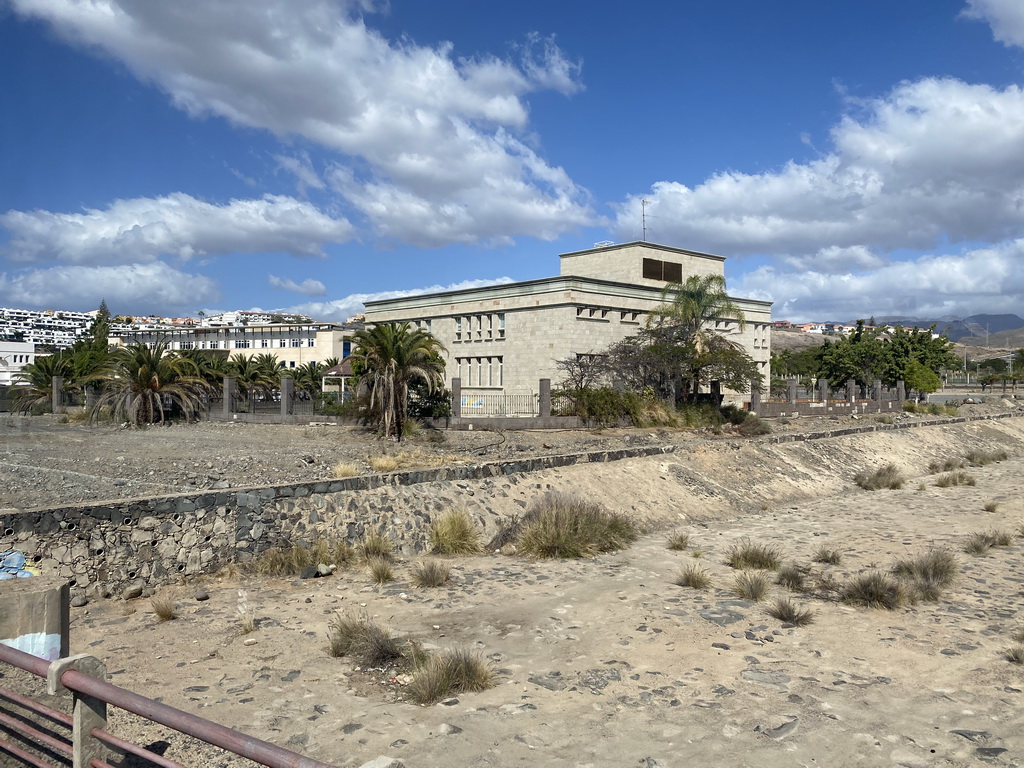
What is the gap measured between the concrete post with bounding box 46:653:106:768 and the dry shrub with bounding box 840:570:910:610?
29.9 feet

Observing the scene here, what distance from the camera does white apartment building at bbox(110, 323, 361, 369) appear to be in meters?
71.9

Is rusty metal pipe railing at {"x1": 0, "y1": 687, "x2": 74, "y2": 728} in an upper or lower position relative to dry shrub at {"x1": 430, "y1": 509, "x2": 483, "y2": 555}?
upper

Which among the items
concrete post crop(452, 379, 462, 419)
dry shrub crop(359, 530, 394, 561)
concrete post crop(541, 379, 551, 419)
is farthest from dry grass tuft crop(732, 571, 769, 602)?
concrete post crop(452, 379, 462, 419)

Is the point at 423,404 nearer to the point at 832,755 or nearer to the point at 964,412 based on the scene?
the point at 832,755

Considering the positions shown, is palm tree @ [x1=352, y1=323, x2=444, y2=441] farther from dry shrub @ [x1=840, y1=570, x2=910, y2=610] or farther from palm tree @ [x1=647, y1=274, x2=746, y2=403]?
dry shrub @ [x1=840, y1=570, x2=910, y2=610]

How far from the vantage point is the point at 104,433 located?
91.0 ft

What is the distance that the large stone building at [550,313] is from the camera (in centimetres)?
3797

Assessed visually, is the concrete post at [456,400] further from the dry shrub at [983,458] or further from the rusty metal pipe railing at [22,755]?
the rusty metal pipe railing at [22,755]

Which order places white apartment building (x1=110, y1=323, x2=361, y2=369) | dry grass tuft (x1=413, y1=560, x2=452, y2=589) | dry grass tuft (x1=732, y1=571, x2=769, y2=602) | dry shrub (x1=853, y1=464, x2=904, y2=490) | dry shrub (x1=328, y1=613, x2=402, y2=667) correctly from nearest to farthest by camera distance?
dry shrub (x1=328, y1=613, x2=402, y2=667) → dry grass tuft (x1=732, y1=571, x2=769, y2=602) → dry grass tuft (x1=413, y1=560, x2=452, y2=589) → dry shrub (x1=853, y1=464, x2=904, y2=490) → white apartment building (x1=110, y1=323, x2=361, y2=369)

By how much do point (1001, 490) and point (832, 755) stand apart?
20.4 meters

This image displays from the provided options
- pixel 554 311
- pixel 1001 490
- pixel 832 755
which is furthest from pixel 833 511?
pixel 554 311

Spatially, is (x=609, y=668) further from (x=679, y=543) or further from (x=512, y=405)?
(x=512, y=405)

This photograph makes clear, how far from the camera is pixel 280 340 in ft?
255

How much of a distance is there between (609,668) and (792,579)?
4.43 metres
